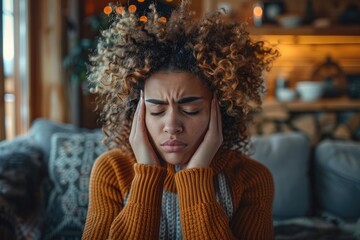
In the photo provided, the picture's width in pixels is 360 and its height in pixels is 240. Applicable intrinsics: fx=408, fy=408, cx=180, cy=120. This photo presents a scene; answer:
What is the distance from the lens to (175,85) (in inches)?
38.9

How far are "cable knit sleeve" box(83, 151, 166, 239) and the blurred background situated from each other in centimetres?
92

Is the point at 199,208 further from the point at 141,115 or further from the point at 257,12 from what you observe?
the point at 257,12

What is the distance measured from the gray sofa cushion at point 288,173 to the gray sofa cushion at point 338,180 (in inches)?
2.5

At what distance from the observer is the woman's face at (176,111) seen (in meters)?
0.98

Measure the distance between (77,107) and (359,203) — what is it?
207cm

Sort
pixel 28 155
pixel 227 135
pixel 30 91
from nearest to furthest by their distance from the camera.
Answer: pixel 227 135
pixel 28 155
pixel 30 91

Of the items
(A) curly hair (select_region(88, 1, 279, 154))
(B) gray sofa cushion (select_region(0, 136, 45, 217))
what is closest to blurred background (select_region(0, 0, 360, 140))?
(B) gray sofa cushion (select_region(0, 136, 45, 217))

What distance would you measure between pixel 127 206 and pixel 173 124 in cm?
24

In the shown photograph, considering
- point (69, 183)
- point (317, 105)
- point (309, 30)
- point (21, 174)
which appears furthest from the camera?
point (309, 30)

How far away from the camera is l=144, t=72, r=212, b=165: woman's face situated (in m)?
0.98

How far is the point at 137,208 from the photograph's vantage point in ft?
3.31

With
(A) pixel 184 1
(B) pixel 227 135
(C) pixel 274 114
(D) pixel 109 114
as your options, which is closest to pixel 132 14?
(A) pixel 184 1

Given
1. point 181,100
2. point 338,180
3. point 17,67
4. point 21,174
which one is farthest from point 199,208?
point 17,67

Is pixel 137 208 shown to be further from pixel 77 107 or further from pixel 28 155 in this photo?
pixel 77 107
